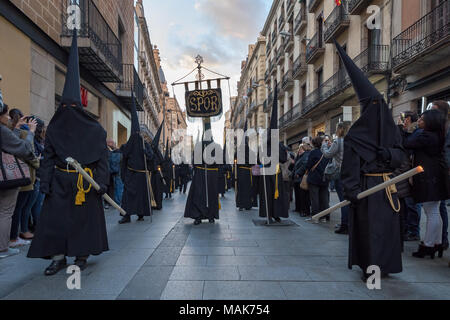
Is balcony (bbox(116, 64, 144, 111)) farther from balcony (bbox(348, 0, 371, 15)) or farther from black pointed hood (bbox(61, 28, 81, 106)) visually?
black pointed hood (bbox(61, 28, 81, 106))

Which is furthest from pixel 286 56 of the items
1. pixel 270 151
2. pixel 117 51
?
pixel 270 151

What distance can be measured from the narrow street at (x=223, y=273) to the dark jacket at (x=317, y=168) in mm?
1935

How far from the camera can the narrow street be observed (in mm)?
3070

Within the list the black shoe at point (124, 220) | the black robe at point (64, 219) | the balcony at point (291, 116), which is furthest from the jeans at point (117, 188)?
the balcony at point (291, 116)

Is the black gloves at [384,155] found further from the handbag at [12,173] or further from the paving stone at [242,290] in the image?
A: the handbag at [12,173]

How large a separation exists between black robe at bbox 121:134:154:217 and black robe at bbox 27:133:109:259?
11.5 feet

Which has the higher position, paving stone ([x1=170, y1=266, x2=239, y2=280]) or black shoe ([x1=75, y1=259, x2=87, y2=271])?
black shoe ([x1=75, y1=259, x2=87, y2=271])

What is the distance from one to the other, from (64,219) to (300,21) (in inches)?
977

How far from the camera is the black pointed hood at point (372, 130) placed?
139 inches

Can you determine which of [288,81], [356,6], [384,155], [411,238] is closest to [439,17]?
[356,6]

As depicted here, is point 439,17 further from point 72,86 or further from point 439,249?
point 72,86

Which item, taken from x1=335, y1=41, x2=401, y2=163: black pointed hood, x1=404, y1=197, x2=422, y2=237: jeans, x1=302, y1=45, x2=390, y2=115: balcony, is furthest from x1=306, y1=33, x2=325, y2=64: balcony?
x1=335, y1=41, x2=401, y2=163: black pointed hood

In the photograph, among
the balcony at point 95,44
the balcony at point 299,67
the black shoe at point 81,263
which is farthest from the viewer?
the balcony at point 299,67
